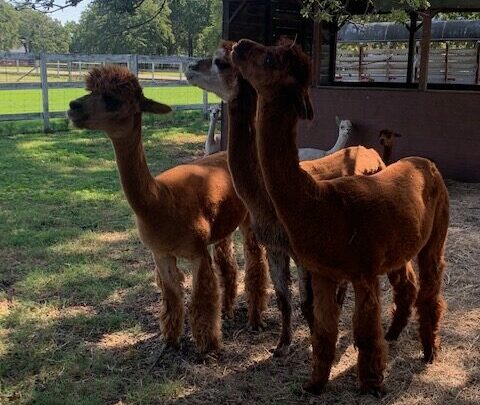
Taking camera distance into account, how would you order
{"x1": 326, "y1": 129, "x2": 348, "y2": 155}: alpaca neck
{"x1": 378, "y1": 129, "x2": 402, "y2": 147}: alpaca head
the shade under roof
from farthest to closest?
the shade under roof < {"x1": 326, "y1": 129, "x2": 348, "y2": 155}: alpaca neck < {"x1": 378, "y1": 129, "x2": 402, "y2": 147}: alpaca head

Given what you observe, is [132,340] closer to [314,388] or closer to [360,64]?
[314,388]

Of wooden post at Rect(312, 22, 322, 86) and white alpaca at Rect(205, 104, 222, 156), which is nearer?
white alpaca at Rect(205, 104, 222, 156)

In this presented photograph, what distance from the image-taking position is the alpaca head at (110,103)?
3.11 metres

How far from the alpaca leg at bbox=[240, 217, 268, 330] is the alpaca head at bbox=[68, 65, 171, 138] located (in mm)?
1272

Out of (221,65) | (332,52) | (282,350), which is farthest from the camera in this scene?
(332,52)

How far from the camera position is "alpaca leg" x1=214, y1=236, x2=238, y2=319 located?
429cm

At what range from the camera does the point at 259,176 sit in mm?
3232

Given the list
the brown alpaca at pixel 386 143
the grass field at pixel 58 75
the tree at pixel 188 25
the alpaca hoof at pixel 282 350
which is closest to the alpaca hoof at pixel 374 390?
the alpaca hoof at pixel 282 350

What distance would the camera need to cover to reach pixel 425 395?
3.27m

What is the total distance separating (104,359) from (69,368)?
0.74 feet

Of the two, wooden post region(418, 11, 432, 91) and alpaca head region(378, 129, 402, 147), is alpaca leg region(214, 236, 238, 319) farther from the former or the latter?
wooden post region(418, 11, 432, 91)

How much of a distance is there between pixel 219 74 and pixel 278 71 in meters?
0.85

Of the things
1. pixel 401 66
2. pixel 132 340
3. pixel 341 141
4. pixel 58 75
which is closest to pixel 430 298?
pixel 132 340

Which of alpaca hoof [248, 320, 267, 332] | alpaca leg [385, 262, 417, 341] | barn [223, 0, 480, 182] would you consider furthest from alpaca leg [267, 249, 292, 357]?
barn [223, 0, 480, 182]
